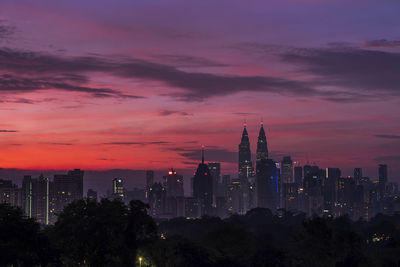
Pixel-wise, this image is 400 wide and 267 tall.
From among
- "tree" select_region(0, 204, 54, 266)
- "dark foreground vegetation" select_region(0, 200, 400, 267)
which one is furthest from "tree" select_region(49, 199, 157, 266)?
"tree" select_region(0, 204, 54, 266)

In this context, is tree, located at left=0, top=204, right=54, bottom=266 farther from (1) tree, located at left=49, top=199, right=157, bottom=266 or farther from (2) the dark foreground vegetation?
(1) tree, located at left=49, top=199, right=157, bottom=266

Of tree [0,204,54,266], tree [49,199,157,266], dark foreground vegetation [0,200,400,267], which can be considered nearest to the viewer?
tree [0,204,54,266]

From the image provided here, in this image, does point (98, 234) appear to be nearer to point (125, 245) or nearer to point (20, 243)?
point (125, 245)

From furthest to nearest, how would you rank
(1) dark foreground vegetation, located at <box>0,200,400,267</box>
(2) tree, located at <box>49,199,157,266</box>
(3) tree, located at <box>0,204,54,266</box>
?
(2) tree, located at <box>49,199,157,266</box> < (1) dark foreground vegetation, located at <box>0,200,400,267</box> < (3) tree, located at <box>0,204,54,266</box>

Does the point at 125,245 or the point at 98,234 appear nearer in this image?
the point at 98,234

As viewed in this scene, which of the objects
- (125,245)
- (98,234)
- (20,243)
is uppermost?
(20,243)

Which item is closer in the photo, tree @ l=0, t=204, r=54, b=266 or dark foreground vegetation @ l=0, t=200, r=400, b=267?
tree @ l=0, t=204, r=54, b=266

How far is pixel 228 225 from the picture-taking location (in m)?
103

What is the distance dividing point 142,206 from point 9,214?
22.3m

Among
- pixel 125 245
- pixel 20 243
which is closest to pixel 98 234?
pixel 125 245

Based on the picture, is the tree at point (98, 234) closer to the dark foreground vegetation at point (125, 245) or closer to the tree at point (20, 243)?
the dark foreground vegetation at point (125, 245)

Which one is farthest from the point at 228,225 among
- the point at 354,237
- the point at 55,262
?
the point at 55,262

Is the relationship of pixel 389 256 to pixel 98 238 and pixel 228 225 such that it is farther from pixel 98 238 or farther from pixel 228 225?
pixel 98 238

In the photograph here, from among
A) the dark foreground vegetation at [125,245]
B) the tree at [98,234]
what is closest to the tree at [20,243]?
the dark foreground vegetation at [125,245]
